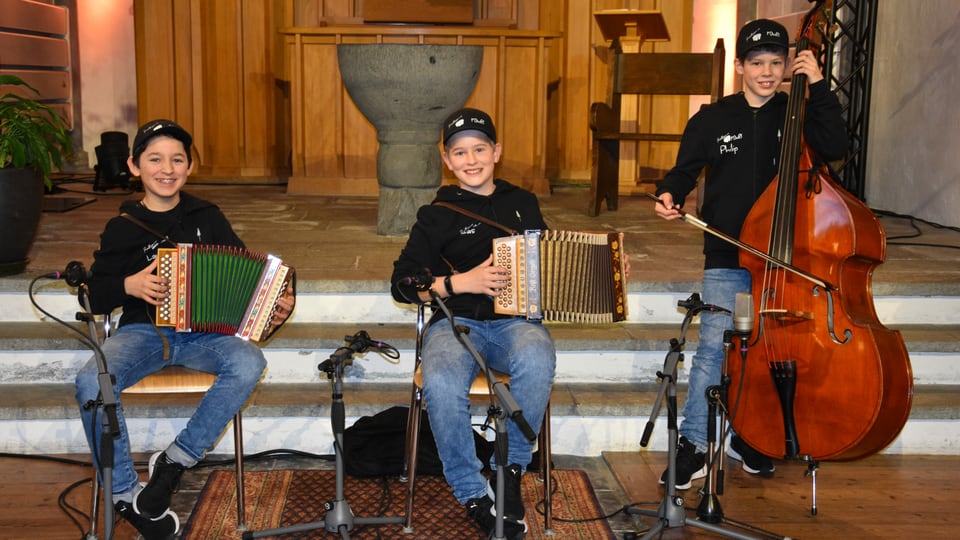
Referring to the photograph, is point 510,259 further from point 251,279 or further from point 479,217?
point 251,279

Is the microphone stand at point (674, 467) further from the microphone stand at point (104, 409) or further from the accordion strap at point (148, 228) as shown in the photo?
the accordion strap at point (148, 228)

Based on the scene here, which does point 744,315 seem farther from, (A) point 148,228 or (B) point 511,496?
(A) point 148,228

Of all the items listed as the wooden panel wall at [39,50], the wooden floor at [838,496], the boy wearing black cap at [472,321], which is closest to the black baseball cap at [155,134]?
the boy wearing black cap at [472,321]

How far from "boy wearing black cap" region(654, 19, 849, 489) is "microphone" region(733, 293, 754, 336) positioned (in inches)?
18.9

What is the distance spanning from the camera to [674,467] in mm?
3064

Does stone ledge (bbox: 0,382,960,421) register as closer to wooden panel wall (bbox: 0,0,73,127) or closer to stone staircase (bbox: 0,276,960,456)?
stone staircase (bbox: 0,276,960,456)

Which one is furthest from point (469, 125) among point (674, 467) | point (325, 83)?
point (325, 83)

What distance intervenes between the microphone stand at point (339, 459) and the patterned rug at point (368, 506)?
0.30 ft

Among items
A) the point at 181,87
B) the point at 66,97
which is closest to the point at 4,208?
the point at 181,87

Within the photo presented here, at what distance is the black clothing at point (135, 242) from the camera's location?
133 inches

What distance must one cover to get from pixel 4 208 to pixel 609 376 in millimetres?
2812

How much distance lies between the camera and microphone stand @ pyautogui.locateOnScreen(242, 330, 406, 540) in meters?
2.86

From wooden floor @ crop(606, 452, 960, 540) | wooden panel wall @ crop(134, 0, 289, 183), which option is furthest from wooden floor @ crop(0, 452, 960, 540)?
wooden panel wall @ crop(134, 0, 289, 183)

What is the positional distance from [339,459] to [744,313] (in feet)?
4.11
